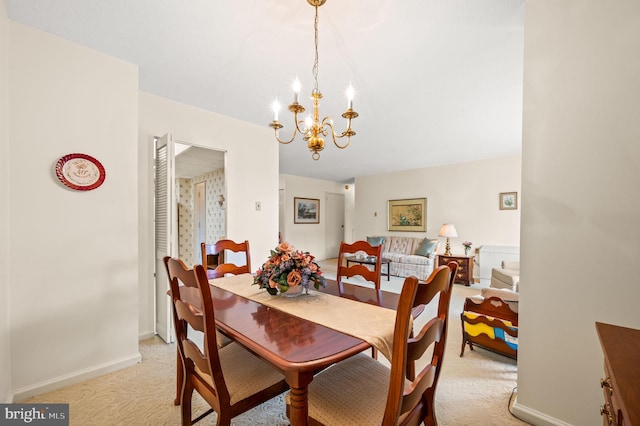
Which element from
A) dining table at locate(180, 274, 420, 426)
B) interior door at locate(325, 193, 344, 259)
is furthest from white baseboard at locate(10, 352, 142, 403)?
interior door at locate(325, 193, 344, 259)

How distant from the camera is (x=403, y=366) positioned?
0.87 metres

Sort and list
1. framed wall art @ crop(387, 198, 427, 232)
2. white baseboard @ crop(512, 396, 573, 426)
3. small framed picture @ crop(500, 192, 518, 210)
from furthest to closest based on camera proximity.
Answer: framed wall art @ crop(387, 198, 427, 232), small framed picture @ crop(500, 192, 518, 210), white baseboard @ crop(512, 396, 573, 426)

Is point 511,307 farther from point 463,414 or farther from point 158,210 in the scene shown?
point 158,210

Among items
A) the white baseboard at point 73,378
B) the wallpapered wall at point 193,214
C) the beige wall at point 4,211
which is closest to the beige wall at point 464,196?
the wallpapered wall at point 193,214

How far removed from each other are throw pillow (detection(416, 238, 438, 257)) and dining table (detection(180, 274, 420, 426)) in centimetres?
415

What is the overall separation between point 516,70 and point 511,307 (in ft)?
6.38

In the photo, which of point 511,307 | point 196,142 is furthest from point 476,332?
point 196,142

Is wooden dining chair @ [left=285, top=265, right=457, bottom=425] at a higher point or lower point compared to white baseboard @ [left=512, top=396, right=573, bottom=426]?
higher

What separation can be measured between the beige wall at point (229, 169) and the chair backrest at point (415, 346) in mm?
2558

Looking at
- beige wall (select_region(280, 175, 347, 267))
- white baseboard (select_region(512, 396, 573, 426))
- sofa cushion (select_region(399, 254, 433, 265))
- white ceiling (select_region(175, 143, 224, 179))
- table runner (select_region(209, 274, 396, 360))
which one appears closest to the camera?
table runner (select_region(209, 274, 396, 360))

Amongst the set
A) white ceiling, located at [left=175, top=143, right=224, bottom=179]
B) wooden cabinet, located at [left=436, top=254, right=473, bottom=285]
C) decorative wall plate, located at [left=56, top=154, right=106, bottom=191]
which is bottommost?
wooden cabinet, located at [left=436, top=254, right=473, bottom=285]

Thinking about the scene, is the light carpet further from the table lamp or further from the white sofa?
the table lamp

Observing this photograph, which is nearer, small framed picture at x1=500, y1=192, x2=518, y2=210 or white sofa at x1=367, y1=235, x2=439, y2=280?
small framed picture at x1=500, y1=192, x2=518, y2=210

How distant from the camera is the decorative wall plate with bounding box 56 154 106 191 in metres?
1.88
